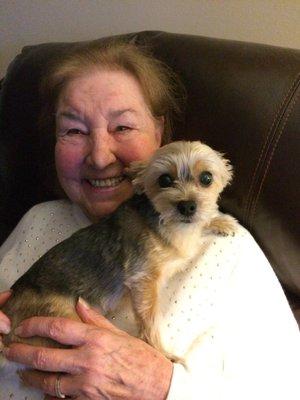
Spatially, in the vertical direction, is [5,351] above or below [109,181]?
below

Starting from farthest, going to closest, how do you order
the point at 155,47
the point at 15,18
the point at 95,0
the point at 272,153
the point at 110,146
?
the point at 15,18
the point at 95,0
the point at 155,47
the point at 110,146
the point at 272,153

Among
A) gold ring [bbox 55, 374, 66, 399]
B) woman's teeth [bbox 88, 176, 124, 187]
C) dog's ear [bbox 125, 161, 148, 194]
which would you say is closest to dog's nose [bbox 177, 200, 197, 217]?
dog's ear [bbox 125, 161, 148, 194]

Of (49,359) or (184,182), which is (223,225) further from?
(49,359)

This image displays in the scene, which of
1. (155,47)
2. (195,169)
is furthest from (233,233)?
(155,47)

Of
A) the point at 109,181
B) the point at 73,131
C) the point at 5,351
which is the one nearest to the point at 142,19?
the point at 73,131

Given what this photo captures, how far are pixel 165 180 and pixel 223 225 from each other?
213mm

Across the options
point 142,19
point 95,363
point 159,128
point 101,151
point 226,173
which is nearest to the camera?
point 95,363

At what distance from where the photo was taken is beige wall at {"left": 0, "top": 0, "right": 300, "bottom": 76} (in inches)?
58.9

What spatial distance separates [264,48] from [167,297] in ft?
2.25

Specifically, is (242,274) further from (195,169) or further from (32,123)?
(32,123)

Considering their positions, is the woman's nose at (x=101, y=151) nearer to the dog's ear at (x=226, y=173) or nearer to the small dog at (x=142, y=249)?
the small dog at (x=142, y=249)

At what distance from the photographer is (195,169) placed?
3.26 feet

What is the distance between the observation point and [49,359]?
0.95m

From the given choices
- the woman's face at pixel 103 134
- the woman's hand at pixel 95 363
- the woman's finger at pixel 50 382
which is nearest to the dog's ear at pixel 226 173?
the woman's face at pixel 103 134
